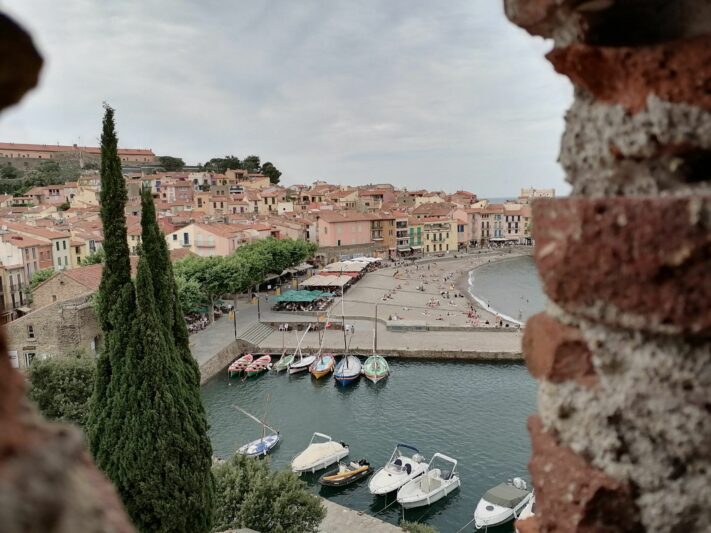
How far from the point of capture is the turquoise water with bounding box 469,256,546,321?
41.2 m

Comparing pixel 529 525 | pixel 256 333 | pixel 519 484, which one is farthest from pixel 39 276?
pixel 529 525

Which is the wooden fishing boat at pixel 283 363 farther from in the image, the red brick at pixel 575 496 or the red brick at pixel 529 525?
the red brick at pixel 575 496

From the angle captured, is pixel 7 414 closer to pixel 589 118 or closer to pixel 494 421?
pixel 589 118

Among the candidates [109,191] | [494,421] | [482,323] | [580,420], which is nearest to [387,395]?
[494,421]

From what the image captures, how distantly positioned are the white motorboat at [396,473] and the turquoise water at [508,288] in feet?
57.1

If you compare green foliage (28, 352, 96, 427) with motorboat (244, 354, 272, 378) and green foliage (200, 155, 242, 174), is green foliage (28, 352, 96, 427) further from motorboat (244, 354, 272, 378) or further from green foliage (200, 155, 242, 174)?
green foliage (200, 155, 242, 174)

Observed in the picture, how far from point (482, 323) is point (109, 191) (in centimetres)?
2631

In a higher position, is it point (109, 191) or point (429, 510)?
point (109, 191)

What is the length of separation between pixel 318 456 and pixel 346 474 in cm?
139

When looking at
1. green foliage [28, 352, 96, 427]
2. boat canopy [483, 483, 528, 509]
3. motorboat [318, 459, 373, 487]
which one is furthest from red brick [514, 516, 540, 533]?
motorboat [318, 459, 373, 487]

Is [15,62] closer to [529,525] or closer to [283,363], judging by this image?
[529,525]

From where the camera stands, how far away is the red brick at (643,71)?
144 cm

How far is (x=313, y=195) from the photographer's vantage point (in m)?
86.5

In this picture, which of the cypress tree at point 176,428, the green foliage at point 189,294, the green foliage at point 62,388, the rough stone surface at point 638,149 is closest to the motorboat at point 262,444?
the green foliage at point 62,388
